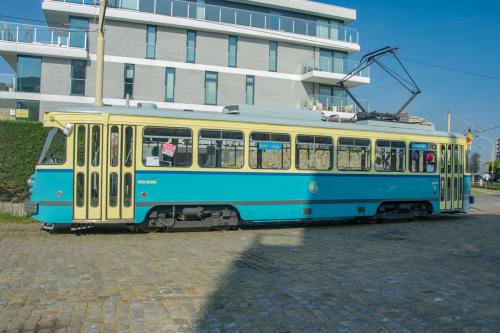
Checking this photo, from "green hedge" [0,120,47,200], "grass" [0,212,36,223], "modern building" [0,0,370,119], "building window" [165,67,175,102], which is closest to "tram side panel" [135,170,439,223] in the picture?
"grass" [0,212,36,223]

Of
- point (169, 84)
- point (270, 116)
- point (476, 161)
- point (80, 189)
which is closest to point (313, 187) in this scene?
point (270, 116)

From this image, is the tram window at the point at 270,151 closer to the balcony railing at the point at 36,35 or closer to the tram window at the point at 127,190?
the tram window at the point at 127,190

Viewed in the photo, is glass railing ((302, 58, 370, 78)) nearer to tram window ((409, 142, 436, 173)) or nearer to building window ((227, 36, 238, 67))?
building window ((227, 36, 238, 67))

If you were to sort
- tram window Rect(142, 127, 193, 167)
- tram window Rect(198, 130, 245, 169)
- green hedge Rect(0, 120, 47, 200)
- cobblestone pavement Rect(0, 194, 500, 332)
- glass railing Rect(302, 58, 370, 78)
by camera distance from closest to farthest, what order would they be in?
1. cobblestone pavement Rect(0, 194, 500, 332)
2. tram window Rect(142, 127, 193, 167)
3. tram window Rect(198, 130, 245, 169)
4. green hedge Rect(0, 120, 47, 200)
5. glass railing Rect(302, 58, 370, 78)

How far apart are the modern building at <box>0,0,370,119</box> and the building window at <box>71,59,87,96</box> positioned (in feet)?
0.19

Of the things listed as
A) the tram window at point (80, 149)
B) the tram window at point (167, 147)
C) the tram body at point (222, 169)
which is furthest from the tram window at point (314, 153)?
the tram window at point (80, 149)

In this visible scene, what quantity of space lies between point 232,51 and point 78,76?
32.7 ft

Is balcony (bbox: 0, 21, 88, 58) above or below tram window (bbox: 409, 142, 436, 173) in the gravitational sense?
above

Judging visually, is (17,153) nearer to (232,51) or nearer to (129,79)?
(129,79)

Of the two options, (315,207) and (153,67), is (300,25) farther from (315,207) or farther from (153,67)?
(315,207)

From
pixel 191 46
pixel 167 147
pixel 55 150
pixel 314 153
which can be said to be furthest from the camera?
pixel 191 46

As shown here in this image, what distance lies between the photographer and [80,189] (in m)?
10.4

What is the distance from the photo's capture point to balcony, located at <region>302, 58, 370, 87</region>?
31.3 m

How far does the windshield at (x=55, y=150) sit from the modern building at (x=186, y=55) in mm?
15224
